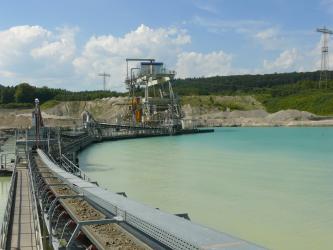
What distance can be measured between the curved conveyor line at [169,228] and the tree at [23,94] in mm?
119515

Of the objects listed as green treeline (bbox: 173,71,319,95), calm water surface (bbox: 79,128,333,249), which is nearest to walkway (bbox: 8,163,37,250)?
calm water surface (bbox: 79,128,333,249)

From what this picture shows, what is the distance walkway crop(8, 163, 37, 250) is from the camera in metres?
9.22

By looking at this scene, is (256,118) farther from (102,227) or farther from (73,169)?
(102,227)

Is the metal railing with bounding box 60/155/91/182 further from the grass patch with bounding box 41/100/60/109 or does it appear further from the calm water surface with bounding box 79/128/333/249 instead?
the grass patch with bounding box 41/100/60/109

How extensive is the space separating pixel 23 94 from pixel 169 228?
123m

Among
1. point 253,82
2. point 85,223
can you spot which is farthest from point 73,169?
point 253,82

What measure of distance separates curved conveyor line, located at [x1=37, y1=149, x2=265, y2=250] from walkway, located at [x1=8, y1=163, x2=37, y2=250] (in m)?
2.20

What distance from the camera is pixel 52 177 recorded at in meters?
14.0

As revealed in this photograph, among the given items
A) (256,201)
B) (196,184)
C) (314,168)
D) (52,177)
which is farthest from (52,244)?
(314,168)

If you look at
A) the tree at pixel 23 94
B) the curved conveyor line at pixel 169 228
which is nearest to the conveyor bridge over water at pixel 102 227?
the curved conveyor line at pixel 169 228

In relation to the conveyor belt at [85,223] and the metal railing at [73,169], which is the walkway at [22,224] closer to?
the conveyor belt at [85,223]

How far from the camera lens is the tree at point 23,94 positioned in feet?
401

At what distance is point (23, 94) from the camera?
123 m

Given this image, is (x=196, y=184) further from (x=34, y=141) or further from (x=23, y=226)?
(x=23, y=226)
